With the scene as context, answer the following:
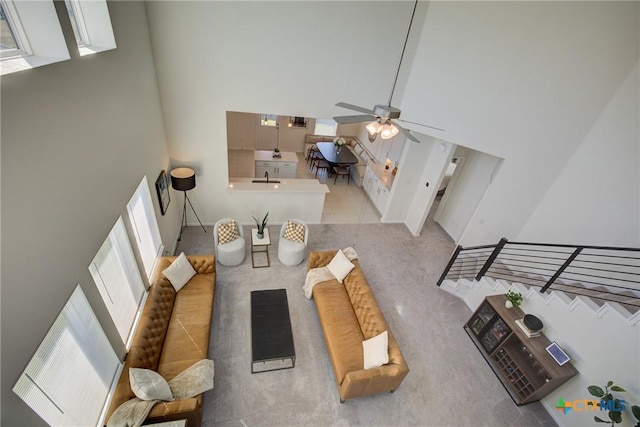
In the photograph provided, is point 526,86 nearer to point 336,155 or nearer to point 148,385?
point 336,155

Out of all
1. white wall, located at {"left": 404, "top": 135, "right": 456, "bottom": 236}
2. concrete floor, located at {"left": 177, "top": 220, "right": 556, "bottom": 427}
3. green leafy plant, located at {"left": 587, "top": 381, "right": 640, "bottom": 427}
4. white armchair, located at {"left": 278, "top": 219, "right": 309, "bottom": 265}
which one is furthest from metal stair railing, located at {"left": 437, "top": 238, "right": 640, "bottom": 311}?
white armchair, located at {"left": 278, "top": 219, "right": 309, "bottom": 265}

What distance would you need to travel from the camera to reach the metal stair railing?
381cm

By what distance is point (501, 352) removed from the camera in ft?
14.3

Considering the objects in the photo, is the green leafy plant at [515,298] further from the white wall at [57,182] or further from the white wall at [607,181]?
the white wall at [57,182]

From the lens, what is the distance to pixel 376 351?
3.79 metres

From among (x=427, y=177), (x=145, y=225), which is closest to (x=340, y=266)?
(x=145, y=225)

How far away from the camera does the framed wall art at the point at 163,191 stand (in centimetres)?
476

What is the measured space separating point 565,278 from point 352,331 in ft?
10.8

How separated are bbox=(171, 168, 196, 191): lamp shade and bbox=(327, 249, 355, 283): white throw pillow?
3.22m

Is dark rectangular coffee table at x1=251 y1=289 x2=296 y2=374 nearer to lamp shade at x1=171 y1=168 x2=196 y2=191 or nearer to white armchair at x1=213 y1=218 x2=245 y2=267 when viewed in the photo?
white armchair at x1=213 y1=218 x2=245 y2=267

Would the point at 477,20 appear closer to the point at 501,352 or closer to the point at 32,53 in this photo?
the point at 501,352

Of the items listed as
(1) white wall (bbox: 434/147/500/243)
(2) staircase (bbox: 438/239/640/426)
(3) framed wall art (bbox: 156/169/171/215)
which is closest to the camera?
(2) staircase (bbox: 438/239/640/426)

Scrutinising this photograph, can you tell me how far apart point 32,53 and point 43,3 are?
0.38 metres

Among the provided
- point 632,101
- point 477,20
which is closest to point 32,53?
point 477,20
